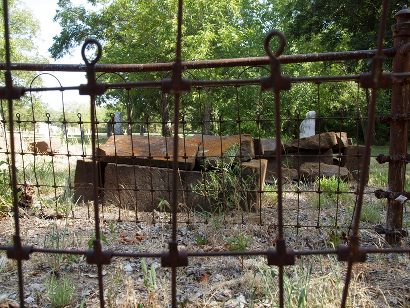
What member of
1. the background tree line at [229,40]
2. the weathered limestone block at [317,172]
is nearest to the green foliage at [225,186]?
the weathered limestone block at [317,172]

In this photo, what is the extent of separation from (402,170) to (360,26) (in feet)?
39.9

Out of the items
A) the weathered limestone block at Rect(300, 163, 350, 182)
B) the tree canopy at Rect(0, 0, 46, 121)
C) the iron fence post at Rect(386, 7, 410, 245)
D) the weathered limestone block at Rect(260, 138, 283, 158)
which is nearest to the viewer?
the iron fence post at Rect(386, 7, 410, 245)

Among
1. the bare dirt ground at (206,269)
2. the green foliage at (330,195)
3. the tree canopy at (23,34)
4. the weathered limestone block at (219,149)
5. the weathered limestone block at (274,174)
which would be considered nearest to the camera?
the bare dirt ground at (206,269)

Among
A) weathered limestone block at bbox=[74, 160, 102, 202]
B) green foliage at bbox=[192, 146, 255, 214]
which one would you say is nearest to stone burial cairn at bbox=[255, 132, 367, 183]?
green foliage at bbox=[192, 146, 255, 214]

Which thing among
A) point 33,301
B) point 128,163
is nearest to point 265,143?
point 128,163

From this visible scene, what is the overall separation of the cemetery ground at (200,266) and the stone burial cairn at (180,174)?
172mm

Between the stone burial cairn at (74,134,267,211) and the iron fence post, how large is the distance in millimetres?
1297

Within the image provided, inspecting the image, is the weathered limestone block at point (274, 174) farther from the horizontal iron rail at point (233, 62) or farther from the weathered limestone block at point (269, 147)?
the horizontal iron rail at point (233, 62)

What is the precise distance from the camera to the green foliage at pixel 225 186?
4.20 meters

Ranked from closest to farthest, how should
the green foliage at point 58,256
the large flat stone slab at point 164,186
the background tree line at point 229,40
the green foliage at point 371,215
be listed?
the green foliage at point 58,256
the green foliage at point 371,215
the large flat stone slab at point 164,186
the background tree line at point 229,40

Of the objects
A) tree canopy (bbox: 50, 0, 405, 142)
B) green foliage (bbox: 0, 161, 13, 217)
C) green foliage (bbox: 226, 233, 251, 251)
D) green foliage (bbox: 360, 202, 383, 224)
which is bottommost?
green foliage (bbox: 360, 202, 383, 224)

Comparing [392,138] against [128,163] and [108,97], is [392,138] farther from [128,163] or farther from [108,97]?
[108,97]

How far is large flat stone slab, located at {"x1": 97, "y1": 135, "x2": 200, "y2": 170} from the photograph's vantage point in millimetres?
4523

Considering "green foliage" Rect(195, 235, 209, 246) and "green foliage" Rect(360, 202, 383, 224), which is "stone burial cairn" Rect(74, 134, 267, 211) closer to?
"green foliage" Rect(195, 235, 209, 246)
